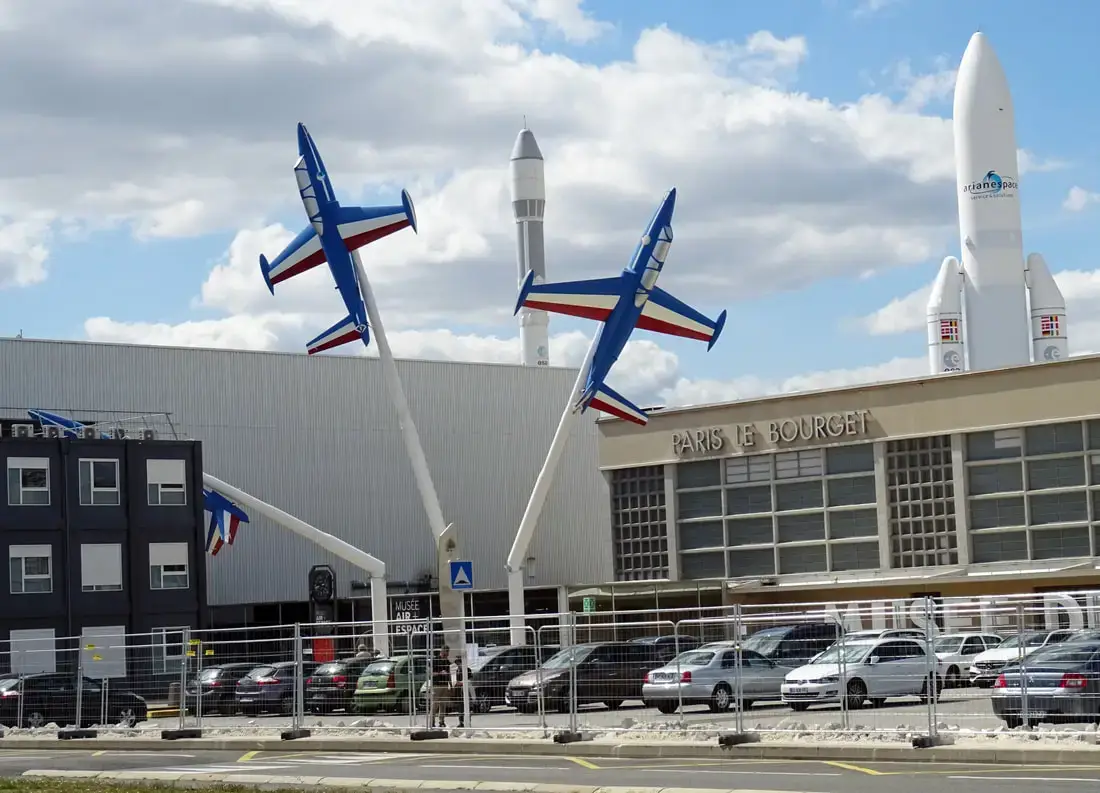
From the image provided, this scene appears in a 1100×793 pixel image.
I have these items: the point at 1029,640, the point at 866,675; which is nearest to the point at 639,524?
the point at 866,675

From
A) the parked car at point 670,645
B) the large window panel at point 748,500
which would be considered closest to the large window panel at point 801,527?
the large window panel at point 748,500

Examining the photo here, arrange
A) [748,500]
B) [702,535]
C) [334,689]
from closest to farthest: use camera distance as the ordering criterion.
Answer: [334,689], [748,500], [702,535]

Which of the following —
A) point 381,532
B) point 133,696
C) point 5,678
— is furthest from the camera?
point 381,532

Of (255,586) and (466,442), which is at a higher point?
(466,442)

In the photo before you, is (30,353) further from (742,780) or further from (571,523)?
(742,780)

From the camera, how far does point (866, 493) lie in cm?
6806

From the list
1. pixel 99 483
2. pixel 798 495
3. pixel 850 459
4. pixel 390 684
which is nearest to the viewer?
pixel 390 684

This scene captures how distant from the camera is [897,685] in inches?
947

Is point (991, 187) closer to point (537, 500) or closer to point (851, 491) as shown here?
point (851, 491)

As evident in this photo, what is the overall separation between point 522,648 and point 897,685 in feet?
24.0

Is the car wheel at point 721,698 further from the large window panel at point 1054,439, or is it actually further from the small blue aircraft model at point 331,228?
the large window panel at point 1054,439

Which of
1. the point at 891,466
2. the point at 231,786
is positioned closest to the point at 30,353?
the point at 891,466

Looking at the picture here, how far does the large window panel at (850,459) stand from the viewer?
224 feet

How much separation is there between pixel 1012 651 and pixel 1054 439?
136ft
